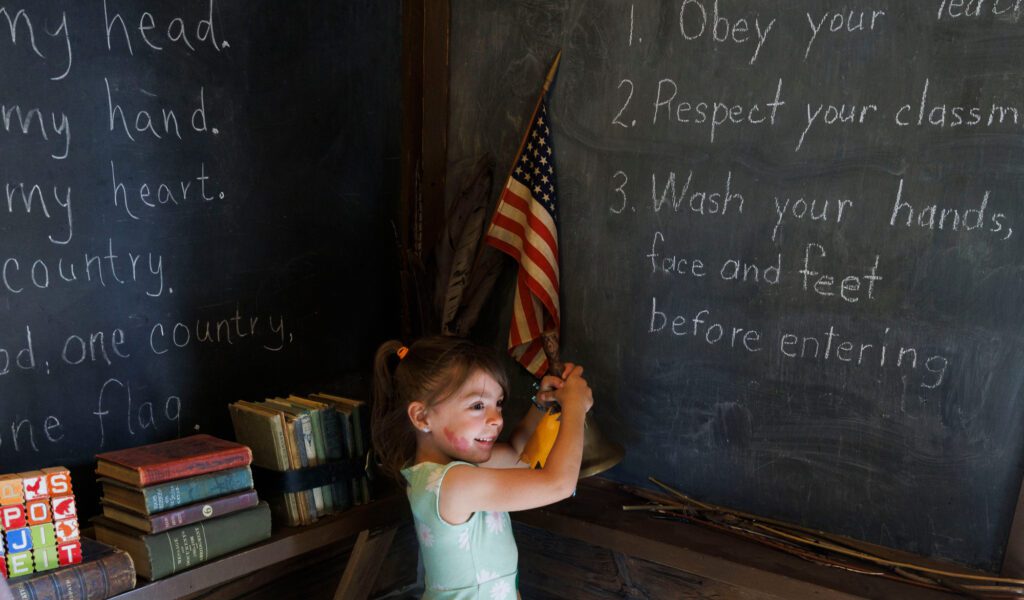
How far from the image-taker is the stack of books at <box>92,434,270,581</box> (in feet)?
6.87

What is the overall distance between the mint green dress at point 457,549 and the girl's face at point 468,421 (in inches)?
2.5

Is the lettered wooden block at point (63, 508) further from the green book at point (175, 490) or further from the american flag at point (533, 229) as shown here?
the american flag at point (533, 229)

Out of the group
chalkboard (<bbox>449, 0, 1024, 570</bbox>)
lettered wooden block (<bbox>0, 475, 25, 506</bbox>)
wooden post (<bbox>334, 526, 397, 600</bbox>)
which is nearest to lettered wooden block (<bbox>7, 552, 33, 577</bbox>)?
lettered wooden block (<bbox>0, 475, 25, 506</bbox>)

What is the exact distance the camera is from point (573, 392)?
7.51ft

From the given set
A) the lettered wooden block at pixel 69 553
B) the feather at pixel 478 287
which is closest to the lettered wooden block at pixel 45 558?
the lettered wooden block at pixel 69 553

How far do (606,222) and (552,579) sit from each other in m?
1.27

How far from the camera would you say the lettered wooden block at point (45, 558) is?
1.93 m

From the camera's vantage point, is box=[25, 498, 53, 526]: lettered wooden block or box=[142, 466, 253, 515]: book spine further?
box=[142, 466, 253, 515]: book spine

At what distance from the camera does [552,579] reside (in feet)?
9.79

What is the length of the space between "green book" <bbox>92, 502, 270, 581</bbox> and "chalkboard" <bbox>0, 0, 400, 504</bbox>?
27 cm

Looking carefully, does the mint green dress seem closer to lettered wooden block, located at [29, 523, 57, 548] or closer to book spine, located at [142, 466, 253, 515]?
book spine, located at [142, 466, 253, 515]

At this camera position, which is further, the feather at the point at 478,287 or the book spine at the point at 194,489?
the feather at the point at 478,287

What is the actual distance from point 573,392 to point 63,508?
1.27 meters

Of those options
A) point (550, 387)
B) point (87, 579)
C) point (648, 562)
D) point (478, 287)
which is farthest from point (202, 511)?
point (648, 562)
